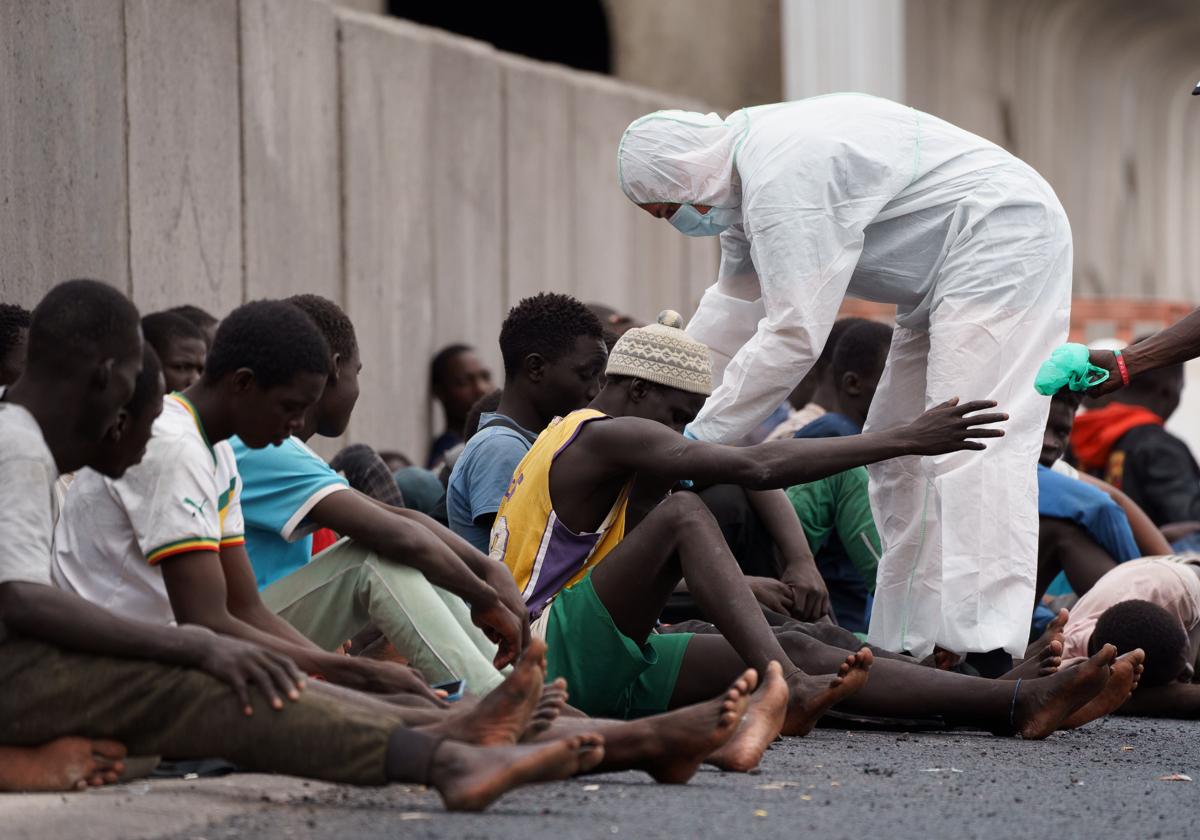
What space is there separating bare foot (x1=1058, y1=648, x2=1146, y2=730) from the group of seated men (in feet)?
0.04

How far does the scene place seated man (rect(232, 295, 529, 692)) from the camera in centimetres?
465

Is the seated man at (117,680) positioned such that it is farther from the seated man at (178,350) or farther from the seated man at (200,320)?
the seated man at (200,320)

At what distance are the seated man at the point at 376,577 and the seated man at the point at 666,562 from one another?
28cm

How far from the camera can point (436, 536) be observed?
4719 mm

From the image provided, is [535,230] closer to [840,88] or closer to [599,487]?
[840,88]

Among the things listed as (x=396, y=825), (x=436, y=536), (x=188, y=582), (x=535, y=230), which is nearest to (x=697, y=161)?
(x=436, y=536)

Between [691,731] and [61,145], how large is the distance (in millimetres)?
4156

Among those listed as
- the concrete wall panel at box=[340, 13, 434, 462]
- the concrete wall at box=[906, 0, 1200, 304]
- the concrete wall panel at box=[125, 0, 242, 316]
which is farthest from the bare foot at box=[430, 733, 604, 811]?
the concrete wall at box=[906, 0, 1200, 304]

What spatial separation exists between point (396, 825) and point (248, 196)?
540 centimetres

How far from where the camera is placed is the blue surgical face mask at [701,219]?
614 centimetres

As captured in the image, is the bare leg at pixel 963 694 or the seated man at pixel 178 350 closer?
the bare leg at pixel 963 694

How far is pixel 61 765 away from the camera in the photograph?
12.4ft

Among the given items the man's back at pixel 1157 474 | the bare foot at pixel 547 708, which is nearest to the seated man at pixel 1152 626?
the bare foot at pixel 547 708

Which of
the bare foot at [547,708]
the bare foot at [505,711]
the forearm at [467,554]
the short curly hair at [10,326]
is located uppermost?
the short curly hair at [10,326]
